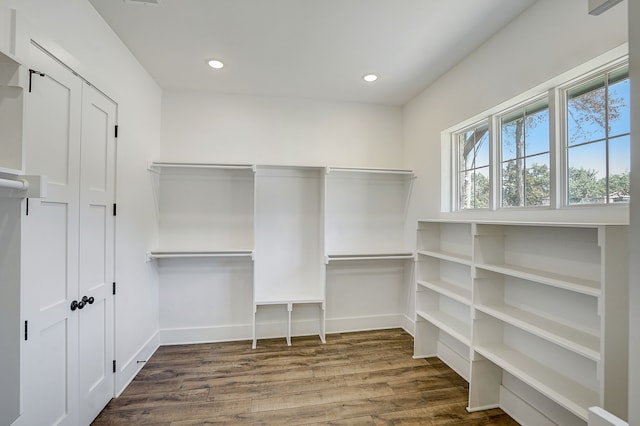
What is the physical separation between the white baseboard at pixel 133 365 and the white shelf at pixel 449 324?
272 cm

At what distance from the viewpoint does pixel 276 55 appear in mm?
2537

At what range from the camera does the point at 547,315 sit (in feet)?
6.16

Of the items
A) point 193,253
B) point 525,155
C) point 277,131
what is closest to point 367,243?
point 277,131

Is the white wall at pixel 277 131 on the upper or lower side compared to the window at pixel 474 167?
upper

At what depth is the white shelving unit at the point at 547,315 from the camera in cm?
137

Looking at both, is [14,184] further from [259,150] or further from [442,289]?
[442,289]

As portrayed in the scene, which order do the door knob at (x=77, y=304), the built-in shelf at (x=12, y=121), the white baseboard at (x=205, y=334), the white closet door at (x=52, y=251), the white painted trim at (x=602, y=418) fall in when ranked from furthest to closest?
the white baseboard at (x=205, y=334) < the door knob at (x=77, y=304) < the white closet door at (x=52, y=251) < the built-in shelf at (x=12, y=121) < the white painted trim at (x=602, y=418)

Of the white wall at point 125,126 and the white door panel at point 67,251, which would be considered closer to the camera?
the white door panel at point 67,251

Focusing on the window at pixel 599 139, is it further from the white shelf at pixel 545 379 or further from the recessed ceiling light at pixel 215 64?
the recessed ceiling light at pixel 215 64

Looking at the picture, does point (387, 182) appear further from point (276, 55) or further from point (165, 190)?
point (165, 190)

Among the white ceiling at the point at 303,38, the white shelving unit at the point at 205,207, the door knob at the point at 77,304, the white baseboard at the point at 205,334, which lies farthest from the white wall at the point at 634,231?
the white baseboard at the point at 205,334

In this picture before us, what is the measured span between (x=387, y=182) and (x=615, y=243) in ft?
7.92

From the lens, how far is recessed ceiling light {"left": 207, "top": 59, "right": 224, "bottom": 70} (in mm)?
Answer: 2629

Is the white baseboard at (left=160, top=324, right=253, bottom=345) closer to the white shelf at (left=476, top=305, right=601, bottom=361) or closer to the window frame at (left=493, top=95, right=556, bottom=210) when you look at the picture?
the white shelf at (left=476, top=305, right=601, bottom=361)
